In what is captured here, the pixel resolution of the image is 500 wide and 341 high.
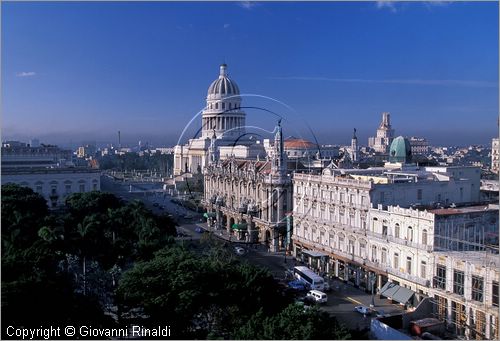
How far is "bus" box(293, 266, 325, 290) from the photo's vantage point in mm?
43125

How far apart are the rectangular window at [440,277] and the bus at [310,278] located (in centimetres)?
980

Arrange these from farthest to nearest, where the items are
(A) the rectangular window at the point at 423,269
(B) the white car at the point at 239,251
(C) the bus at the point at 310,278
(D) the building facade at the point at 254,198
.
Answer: (D) the building facade at the point at 254,198
(B) the white car at the point at 239,251
(C) the bus at the point at 310,278
(A) the rectangular window at the point at 423,269

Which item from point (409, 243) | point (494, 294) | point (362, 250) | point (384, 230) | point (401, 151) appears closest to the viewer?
point (494, 294)

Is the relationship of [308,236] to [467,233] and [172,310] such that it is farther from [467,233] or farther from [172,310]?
[172,310]

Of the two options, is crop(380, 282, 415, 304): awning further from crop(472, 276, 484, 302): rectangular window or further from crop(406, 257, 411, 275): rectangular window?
crop(472, 276, 484, 302): rectangular window

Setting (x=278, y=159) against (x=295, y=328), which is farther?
(x=278, y=159)

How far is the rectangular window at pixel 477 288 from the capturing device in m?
32.1

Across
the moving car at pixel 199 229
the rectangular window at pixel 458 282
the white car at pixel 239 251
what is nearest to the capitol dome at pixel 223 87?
the moving car at pixel 199 229

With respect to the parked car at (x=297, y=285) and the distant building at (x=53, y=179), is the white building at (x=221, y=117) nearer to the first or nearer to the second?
the distant building at (x=53, y=179)

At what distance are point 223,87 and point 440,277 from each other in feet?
243

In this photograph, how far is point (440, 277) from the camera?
36.0m

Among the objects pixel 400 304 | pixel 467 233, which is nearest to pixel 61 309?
pixel 400 304

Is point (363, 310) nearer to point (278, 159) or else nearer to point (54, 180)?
point (278, 159)

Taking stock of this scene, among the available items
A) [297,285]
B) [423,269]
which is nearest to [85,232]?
[297,285]
